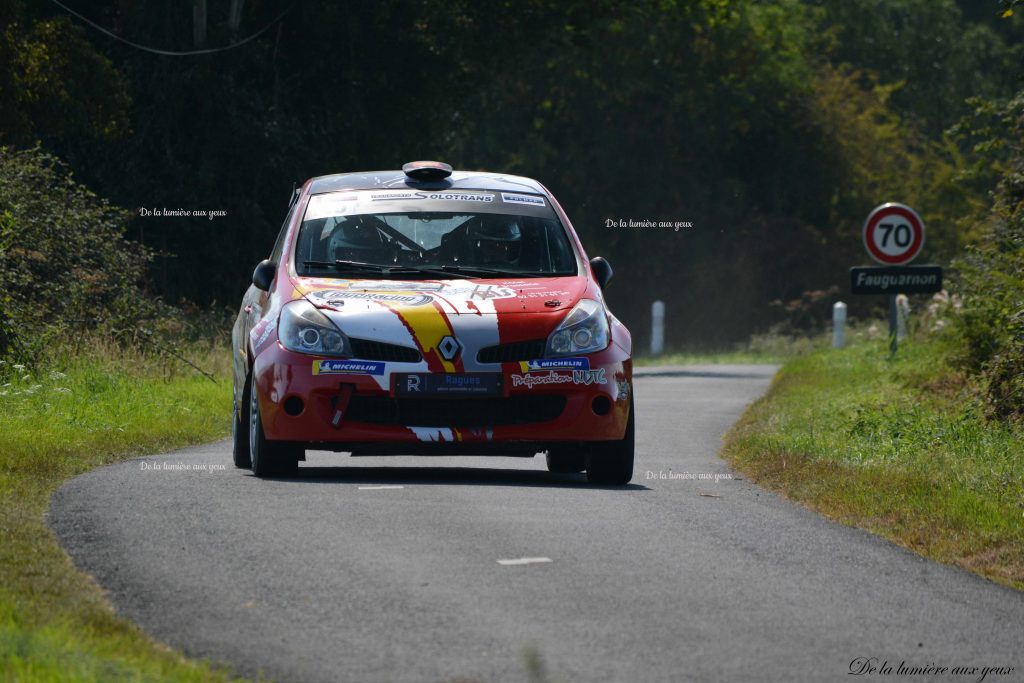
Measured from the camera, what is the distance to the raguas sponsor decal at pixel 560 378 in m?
10.6

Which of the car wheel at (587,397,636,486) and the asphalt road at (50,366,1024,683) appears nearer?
the asphalt road at (50,366,1024,683)

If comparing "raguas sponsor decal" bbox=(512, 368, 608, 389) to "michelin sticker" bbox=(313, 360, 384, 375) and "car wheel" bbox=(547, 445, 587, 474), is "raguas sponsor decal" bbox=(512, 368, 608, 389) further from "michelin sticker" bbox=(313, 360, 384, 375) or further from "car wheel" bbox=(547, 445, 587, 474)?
"car wheel" bbox=(547, 445, 587, 474)

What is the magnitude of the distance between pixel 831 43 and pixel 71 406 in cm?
4308

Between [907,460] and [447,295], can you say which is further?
[907,460]

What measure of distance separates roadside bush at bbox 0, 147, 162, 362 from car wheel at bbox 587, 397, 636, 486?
9.03 metres

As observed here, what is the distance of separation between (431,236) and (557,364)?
1552mm

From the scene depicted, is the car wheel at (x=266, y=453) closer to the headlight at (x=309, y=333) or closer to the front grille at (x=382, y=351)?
the headlight at (x=309, y=333)

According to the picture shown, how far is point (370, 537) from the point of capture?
8430mm

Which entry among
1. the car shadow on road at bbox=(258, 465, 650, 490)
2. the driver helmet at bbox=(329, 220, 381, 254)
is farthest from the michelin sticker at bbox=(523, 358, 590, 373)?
the driver helmet at bbox=(329, 220, 381, 254)

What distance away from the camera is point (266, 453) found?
10977 mm

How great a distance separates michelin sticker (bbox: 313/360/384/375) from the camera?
415 inches

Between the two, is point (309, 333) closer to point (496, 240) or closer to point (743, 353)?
point (496, 240)

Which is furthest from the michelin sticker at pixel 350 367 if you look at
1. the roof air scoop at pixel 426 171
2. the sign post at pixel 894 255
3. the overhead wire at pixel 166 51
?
the overhead wire at pixel 166 51

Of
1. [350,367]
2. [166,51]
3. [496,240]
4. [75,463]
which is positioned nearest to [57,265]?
[75,463]
